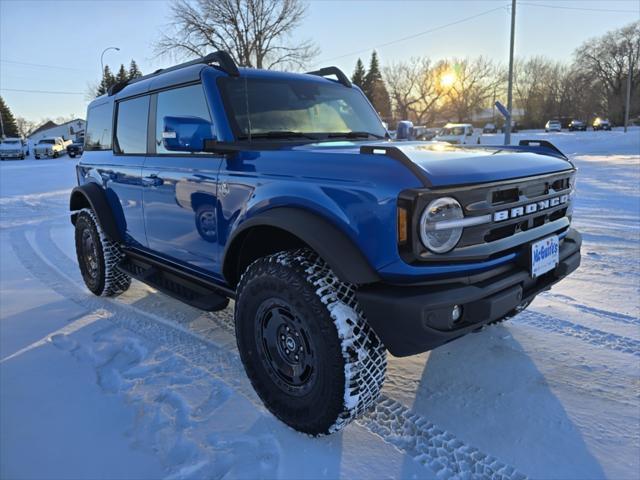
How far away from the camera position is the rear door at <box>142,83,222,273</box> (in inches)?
118

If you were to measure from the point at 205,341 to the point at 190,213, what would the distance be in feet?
3.32

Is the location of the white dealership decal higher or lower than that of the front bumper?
higher

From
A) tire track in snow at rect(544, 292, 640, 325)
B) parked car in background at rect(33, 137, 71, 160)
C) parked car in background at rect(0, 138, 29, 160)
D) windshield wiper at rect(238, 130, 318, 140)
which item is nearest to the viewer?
windshield wiper at rect(238, 130, 318, 140)

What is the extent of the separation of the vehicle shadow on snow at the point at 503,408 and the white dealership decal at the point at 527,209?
1094 millimetres

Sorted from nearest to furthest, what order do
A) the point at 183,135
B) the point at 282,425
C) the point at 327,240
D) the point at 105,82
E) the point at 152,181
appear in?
1. the point at 327,240
2. the point at 282,425
3. the point at 183,135
4. the point at 152,181
5. the point at 105,82

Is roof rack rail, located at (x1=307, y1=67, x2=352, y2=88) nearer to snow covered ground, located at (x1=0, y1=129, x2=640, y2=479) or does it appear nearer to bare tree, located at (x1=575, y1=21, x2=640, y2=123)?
snow covered ground, located at (x1=0, y1=129, x2=640, y2=479)

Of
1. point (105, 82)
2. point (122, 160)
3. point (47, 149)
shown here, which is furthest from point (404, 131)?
point (105, 82)

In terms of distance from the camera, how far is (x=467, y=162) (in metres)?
2.29

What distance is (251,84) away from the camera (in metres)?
3.21

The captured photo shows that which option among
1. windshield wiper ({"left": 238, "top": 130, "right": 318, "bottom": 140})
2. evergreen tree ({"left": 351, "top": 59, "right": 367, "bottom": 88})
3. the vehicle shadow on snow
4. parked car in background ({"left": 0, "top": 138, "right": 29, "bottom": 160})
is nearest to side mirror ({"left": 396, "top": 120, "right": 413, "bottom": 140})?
windshield wiper ({"left": 238, "top": 130, "right": 318, "bottom": 140})

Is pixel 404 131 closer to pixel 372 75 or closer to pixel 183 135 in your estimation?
pixel 183 135

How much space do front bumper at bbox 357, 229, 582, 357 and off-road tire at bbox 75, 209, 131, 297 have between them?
10.1 ft

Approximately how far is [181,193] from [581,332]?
308 cm

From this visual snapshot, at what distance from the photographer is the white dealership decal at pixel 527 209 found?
2.22 meters
